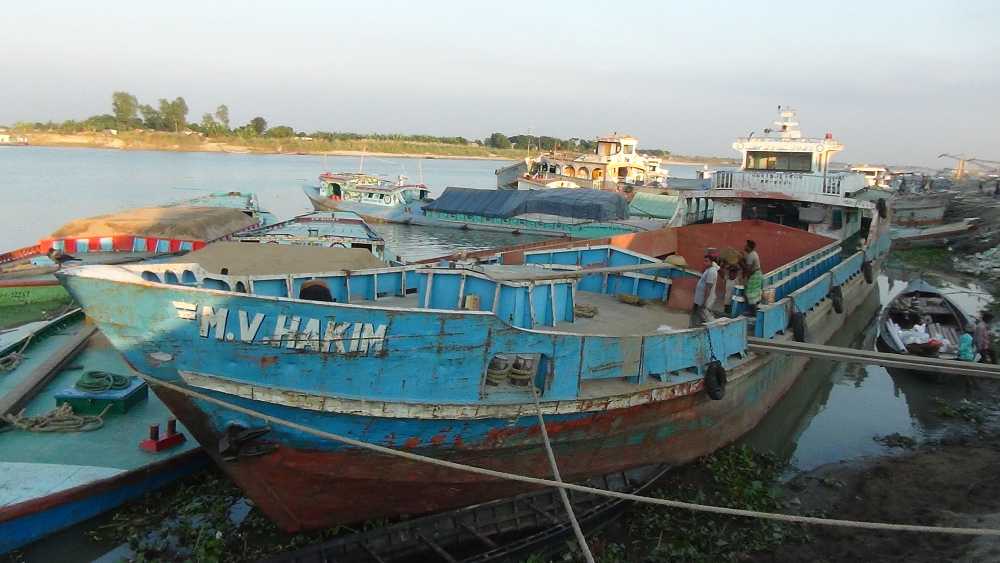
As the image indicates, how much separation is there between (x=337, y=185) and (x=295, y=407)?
3567 cm

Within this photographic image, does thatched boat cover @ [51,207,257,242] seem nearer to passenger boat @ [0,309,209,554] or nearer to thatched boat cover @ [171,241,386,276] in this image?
thatched boat cover @ [171,241,386,276]

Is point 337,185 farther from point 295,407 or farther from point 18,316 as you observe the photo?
point 295,407

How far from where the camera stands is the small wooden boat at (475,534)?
5.98 metres

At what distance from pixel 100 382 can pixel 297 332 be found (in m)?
4.51

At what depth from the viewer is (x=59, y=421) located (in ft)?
24.8

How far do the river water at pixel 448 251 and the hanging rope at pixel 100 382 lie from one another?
2.05 meters

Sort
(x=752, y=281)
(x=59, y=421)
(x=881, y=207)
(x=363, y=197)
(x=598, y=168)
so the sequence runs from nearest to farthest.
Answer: (x=59, y=421)
(x=752, y=281)
(x=881, y=207)
(x=363, y=197)
(x=598, y=168)

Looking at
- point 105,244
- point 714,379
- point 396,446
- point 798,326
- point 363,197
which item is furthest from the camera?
point 363,197

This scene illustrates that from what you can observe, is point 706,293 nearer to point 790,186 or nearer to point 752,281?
point 752,281

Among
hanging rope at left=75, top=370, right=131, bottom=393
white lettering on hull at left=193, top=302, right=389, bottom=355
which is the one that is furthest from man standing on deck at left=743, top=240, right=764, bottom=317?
hanging rope at left=75, top=370, right=131, bottom=393

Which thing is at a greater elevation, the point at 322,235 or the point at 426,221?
the point at 322,235

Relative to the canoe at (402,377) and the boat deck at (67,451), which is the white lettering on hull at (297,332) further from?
the boat deck at (67,451)

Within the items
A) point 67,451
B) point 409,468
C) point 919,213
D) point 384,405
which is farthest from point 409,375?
point 919,213

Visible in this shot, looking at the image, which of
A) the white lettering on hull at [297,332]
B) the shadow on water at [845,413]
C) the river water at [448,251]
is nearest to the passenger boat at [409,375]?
the white lettering on hull at [297,332]
